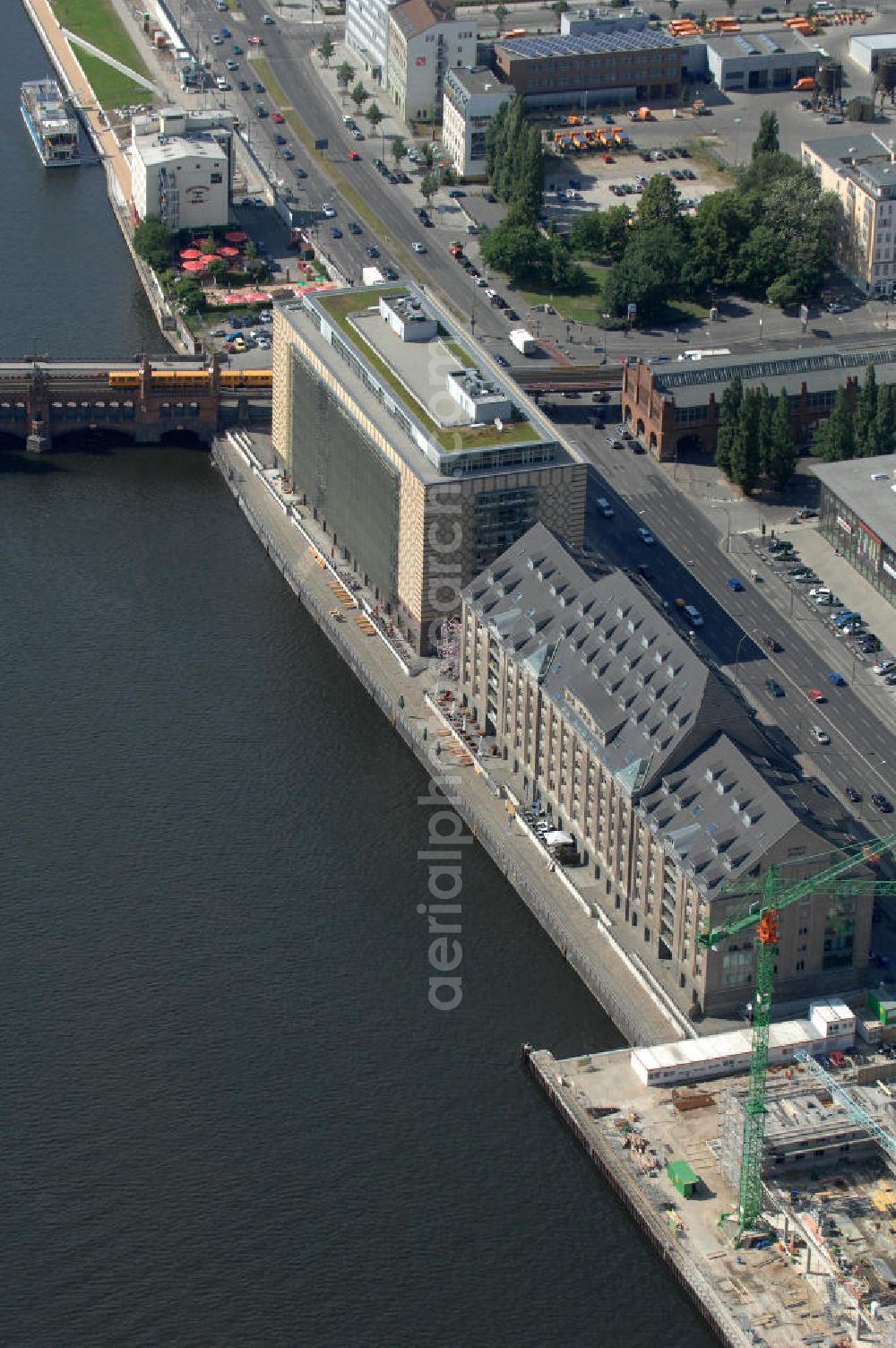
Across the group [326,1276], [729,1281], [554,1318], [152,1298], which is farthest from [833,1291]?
[152,1298]

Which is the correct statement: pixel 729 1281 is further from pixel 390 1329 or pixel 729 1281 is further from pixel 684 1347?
pixel 390 1329

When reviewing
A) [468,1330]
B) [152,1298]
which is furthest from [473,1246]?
[152,1298]

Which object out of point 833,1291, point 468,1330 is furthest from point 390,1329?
point 833,1291

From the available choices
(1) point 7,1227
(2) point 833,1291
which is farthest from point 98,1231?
(2) point 833,1291

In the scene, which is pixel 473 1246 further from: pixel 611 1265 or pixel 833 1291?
pixel 833 1291

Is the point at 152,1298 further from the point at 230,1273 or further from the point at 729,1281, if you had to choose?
the point at 729,1281

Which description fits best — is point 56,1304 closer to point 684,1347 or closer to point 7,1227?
point 7,1227
